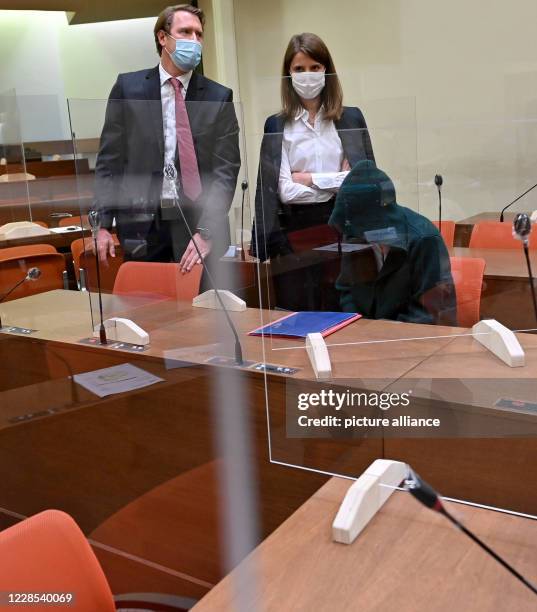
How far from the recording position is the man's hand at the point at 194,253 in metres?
2.21

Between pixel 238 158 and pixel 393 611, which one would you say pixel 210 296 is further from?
pixel 393 611

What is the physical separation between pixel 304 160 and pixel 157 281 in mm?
838

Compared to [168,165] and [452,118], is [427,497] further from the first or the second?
[168,165]

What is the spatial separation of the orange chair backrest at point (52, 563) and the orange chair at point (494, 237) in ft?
3.80

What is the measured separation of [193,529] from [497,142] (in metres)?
1.19

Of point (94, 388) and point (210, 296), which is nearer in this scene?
point (94, 388)

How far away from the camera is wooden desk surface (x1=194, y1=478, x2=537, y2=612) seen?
91cm

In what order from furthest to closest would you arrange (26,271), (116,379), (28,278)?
(26,271), (28,278), (116,379)

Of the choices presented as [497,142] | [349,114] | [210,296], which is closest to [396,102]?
[349,114]

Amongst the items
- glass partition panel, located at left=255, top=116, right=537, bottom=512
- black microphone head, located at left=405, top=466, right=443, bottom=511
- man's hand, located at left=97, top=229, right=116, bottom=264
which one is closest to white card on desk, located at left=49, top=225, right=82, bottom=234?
man's hand, located at left=97, top=229, right=116, bottom=264

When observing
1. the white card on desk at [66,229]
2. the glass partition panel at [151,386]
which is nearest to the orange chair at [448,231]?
the glass partition panel at [151,386]

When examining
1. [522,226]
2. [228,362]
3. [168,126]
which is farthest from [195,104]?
[522,226]

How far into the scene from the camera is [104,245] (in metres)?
2.25

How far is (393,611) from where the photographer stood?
0.89 m
